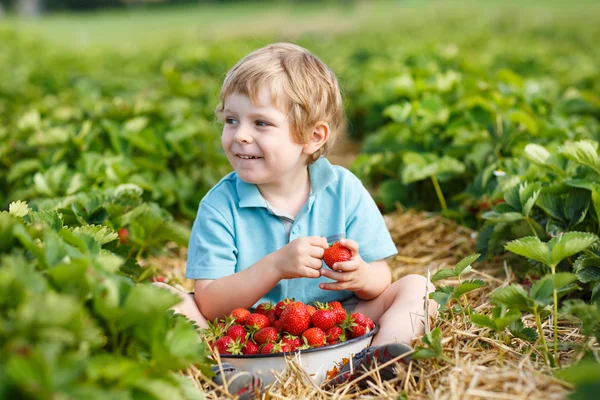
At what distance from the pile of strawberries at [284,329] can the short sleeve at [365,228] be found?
0.41 meters

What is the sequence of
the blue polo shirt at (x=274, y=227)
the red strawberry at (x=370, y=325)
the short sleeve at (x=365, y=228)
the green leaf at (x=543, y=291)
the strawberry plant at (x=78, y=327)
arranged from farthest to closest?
the short sleeve at (x=365, y=228) < the blue polo shirt at (x=274, y=227) < the red strawberry at (x=370, y=325) < the green leaf at (x=543, y=291) < the strawberry plant at (x=78, y=327)

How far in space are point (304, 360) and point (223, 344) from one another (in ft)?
0.88

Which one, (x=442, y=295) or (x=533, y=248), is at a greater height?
(x=533, y=248)

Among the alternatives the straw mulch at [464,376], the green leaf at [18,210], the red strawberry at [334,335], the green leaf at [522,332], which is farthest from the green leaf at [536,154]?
the green leaf at [18,210]

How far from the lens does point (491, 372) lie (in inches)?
78.9

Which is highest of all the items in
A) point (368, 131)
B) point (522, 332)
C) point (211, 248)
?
point (211, 248)

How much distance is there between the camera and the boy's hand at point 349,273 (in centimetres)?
233

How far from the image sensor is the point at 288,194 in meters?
2.72

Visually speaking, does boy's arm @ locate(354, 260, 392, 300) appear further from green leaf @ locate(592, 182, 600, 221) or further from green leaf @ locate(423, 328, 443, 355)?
green leaf @ locate(592, 182, 600, 221)

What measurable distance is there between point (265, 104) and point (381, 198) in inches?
78.1

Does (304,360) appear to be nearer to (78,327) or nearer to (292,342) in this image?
(292,342)

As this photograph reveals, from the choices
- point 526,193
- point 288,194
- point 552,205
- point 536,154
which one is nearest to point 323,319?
point 288,194

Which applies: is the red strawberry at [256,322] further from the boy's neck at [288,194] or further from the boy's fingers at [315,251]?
the boy's neck at [288,194]

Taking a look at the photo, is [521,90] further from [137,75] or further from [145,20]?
[145,20]
